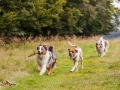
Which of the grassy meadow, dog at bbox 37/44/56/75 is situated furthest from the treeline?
dog at bbox 37/44/56/75

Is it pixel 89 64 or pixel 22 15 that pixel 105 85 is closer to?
pixel 89 64

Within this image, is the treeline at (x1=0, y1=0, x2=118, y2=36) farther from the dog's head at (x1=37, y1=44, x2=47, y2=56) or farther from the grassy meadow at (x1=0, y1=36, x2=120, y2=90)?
the dog's head at (x1=37, y1=44, x2=47, y2=56)

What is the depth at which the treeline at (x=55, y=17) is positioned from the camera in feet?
70.8

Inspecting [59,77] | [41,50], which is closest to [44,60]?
[41,50]

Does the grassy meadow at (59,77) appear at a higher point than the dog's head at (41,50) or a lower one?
lower

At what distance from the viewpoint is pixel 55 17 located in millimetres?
24844

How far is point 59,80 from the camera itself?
11352 mm

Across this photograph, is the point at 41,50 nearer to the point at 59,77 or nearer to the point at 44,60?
the point at 44,60

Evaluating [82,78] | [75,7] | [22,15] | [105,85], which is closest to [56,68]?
[82,78]

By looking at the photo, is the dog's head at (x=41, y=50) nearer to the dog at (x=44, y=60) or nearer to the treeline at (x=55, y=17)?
the dog at (x=44, y=60)

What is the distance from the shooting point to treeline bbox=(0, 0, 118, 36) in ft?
70.8

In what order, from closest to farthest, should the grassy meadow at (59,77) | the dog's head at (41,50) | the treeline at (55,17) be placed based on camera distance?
the grassy meadow at (59,77) → the dog's head at (41,50) → the treeline at (55,17)

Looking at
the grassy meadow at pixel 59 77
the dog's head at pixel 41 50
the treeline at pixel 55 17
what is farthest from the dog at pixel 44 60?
the treeline at pixel 55 17

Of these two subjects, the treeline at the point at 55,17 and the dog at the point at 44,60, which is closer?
the dog at the point at 44,60
